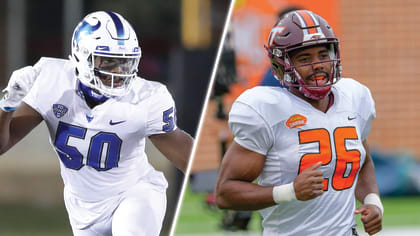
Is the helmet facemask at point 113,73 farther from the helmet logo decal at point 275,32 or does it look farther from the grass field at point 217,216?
the grass field at point 217,216

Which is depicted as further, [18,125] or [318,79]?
[18,125]

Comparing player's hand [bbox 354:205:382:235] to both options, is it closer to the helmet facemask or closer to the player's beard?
the player's beard

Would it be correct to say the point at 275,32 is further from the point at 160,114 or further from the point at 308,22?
the point at 160,114

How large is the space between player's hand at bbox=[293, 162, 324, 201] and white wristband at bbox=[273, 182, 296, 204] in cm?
2

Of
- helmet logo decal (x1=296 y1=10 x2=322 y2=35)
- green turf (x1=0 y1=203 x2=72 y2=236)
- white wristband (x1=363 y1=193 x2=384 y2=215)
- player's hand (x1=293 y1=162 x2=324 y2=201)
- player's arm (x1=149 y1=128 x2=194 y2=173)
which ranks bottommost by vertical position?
green turf (x1=0 y1=203 x2=72 y2=236)

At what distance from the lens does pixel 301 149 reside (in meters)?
2.87

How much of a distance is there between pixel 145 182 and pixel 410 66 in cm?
692

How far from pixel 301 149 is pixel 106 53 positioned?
2.33 ft

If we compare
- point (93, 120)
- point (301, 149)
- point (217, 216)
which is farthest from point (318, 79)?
point (217, 216)

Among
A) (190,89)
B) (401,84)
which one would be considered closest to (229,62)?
(190,89)

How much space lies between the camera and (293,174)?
2.89 metres

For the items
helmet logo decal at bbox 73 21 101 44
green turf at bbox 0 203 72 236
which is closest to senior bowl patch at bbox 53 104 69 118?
helmet logo decal at bbox 73 21 101 44

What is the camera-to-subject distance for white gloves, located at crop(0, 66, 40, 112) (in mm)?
2896

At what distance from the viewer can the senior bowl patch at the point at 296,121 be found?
288cm
